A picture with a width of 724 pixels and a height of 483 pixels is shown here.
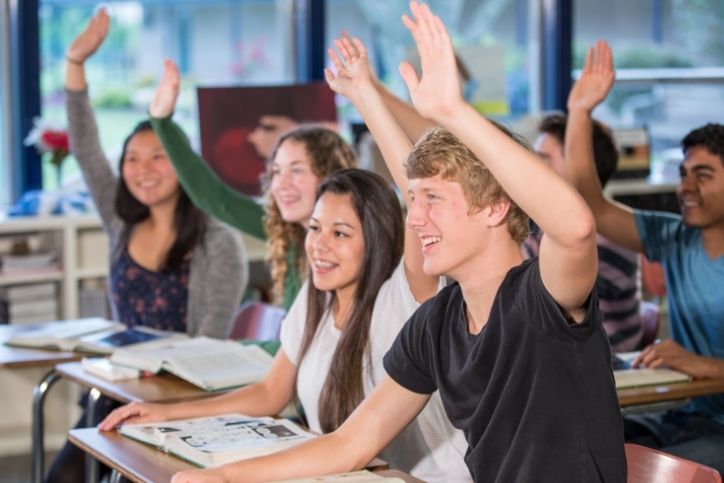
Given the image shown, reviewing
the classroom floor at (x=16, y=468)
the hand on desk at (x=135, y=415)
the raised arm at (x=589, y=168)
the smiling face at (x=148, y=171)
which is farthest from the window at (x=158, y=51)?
the hand on desk at (x=135, y=415)

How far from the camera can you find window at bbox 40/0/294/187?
579 centimetres

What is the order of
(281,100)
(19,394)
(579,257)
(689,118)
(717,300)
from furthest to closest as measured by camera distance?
(689,118) < (281,100) < (19,394) < (717,300) < (579,257)

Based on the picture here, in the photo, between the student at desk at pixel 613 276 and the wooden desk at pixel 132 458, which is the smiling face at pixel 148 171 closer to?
the student at desk at pixel 613 276

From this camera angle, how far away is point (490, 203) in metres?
2.11

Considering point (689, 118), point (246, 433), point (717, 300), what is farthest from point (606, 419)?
point (689, 118)

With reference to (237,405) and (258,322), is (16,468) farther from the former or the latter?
(237,405)

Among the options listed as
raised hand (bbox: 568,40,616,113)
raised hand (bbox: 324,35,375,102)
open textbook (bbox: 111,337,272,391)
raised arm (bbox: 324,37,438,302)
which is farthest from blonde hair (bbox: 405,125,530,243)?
raised hand (bbox: 568,40,616,113)

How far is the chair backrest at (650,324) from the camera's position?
4.00 meters

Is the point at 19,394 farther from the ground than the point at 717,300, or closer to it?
closer to it

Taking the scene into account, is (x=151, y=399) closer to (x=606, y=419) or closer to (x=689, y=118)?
(x=606, y=419)

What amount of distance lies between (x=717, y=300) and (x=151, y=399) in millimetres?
1638

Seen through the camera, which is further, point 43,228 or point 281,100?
point 281,100

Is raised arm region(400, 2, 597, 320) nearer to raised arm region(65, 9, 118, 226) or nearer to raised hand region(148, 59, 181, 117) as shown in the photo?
raised hand region(148, 59, 181, 117)

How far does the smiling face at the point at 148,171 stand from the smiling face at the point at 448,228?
214 centimetres
